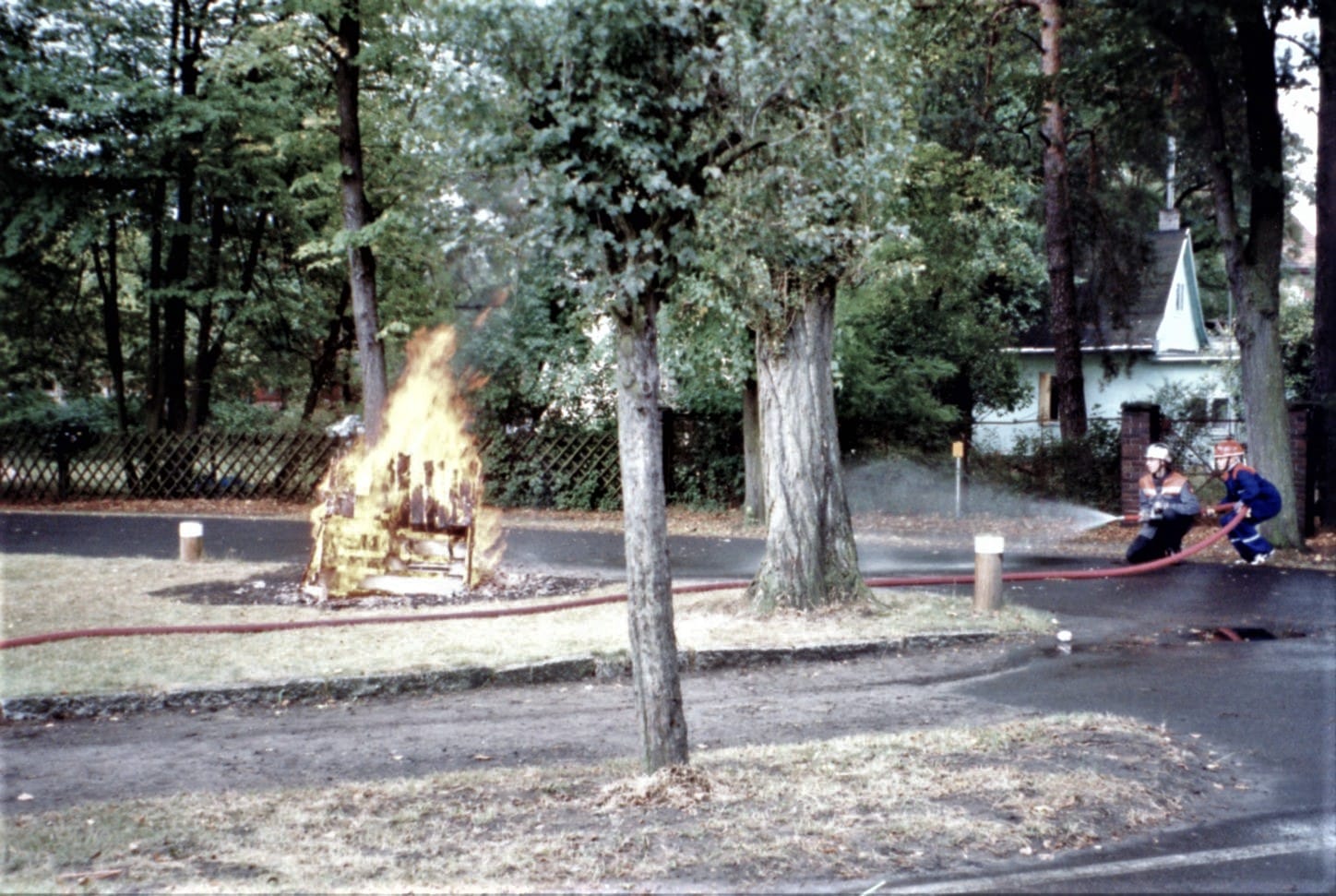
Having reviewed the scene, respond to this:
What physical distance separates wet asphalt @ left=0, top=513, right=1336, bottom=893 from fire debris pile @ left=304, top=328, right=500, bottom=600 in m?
2.49

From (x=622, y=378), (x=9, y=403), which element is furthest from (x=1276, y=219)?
(x=9, y=403)

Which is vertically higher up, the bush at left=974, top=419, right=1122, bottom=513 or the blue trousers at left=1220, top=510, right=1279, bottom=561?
the bush at left=974, top=419, right=1122, bottom=513

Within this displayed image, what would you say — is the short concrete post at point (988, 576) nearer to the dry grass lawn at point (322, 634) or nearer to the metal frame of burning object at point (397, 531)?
the dry grass lawn at point (322, 634)

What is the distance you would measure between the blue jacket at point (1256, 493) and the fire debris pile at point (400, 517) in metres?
8.52

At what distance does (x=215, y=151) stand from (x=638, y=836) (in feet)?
80.3

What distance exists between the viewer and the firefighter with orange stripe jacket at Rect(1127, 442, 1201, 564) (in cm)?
1433

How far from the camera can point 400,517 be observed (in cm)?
1327

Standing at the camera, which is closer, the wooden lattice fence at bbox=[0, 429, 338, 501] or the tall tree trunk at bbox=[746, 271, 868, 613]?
the tall tree trunk at bbox=[746, 271, 868, 613]

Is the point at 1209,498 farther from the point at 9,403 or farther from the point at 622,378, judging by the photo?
the point at 9,403

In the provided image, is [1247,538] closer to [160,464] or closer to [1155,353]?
[160,464]

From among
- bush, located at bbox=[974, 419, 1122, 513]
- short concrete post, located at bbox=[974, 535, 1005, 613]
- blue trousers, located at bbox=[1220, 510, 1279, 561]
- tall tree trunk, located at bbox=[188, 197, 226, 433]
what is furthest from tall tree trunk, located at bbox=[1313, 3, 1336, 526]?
tall tree trunk, located at bbox=[188, 197, 226, 433]

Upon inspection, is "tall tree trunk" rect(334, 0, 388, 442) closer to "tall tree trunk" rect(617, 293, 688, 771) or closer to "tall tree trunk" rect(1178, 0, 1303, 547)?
"tall tree trunk" rect(1178, 0, 1303, 547)

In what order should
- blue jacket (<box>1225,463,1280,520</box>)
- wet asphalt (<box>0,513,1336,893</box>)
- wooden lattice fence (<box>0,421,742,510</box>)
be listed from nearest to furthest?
wet asphalt (<box>0,513,1336,893</box>) < blue jacket (<box>1225,463,1280,520</box>) < wooden lattice fence (<box>0,421,742,510</box>)

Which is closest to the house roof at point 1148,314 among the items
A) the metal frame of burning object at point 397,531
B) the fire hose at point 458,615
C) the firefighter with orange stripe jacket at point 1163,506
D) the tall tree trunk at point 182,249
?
the firefighter with orange stripe jacket at point 1163,506
